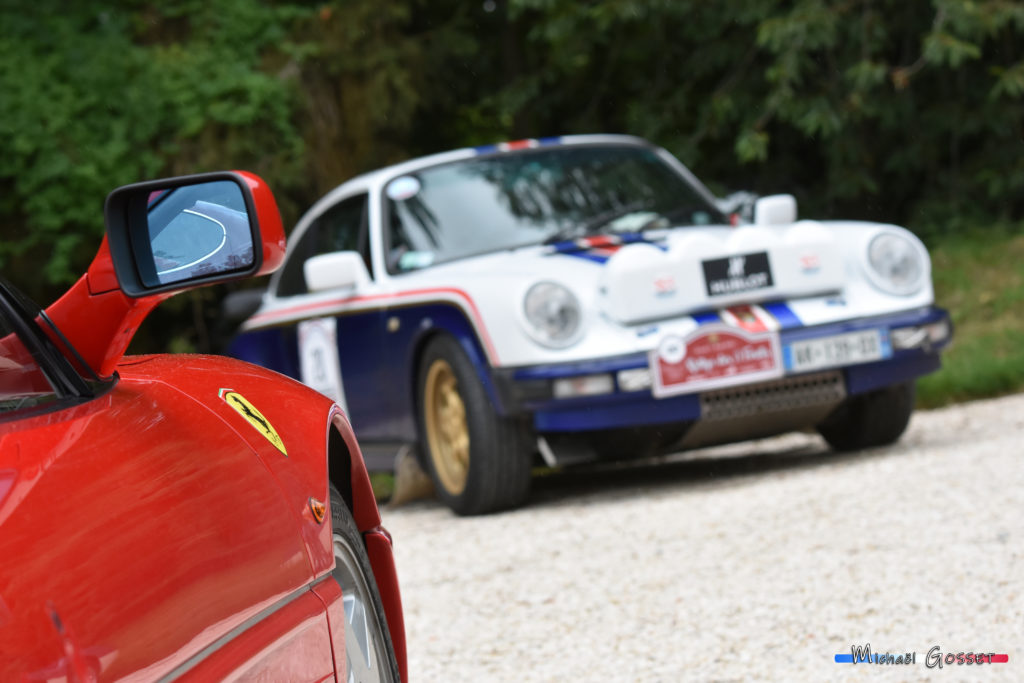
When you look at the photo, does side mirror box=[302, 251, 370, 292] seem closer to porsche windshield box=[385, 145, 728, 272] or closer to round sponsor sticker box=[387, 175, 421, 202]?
porsche windshield box=[385, 145, 728, 272]

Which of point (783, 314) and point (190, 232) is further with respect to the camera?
point (783, 314)

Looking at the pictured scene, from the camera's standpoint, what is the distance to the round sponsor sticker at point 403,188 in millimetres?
6836

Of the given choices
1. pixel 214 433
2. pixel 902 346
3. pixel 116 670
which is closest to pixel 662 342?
pixel 902 346

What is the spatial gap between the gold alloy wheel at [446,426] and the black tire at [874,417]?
1.65m

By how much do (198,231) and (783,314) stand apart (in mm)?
4247

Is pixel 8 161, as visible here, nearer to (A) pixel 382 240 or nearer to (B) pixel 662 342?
(A) pixel 382 240

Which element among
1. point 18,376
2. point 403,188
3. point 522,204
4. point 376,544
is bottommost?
point 376,544

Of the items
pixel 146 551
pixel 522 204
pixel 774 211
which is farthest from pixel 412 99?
pixel 146 551

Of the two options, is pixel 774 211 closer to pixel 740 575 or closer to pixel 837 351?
pixel 837 351

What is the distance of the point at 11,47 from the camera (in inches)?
501

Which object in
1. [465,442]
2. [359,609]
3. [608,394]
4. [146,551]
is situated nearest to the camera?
[146,551]

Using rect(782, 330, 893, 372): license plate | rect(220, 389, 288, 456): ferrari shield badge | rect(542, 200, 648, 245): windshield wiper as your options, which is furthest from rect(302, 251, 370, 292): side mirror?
rect(220, 389, 288, 456): ferrari shield badge

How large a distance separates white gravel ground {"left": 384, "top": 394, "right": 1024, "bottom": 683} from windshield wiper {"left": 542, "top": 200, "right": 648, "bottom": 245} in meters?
1.14

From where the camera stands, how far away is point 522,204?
6.68m
